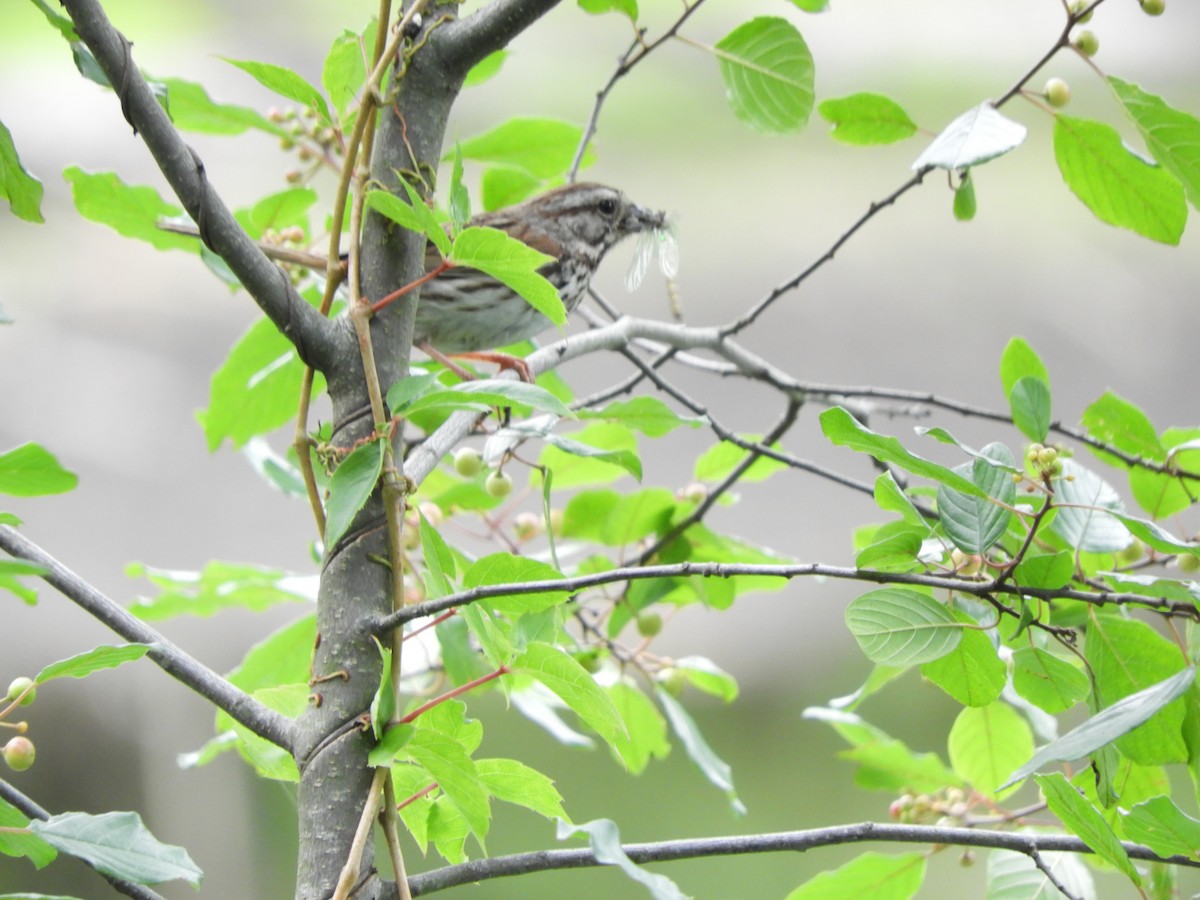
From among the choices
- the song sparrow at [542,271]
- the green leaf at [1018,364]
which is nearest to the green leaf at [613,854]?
the green leaf at [1018,364]

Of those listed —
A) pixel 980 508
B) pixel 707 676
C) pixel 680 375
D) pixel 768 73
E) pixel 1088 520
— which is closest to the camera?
pixel 980 508

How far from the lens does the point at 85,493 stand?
312 cm

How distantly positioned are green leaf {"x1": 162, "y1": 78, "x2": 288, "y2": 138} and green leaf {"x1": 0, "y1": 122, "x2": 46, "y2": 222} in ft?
1.12

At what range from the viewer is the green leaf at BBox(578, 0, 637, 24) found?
0.93 metres

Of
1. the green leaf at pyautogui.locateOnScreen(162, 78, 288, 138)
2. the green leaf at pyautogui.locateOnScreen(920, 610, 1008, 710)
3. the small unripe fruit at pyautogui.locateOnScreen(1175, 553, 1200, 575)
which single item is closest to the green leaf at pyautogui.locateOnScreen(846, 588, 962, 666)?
the green leaf at pyautogui.locateOnScreen(920, 610, 1008, 710)

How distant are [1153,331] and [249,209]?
12.3ft

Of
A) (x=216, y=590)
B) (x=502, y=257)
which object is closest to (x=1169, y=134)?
(x=502, y=257)

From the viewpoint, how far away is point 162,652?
648 millimetres

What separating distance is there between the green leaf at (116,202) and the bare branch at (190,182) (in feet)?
0.81

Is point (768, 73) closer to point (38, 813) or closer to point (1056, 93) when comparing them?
point (1056, 93)

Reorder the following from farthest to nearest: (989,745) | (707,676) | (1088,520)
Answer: (707,676), (989,745), (1088,520)

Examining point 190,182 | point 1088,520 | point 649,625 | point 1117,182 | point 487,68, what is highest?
point 487,68

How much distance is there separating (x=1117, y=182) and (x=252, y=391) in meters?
0.74

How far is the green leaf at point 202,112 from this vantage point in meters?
1.00
